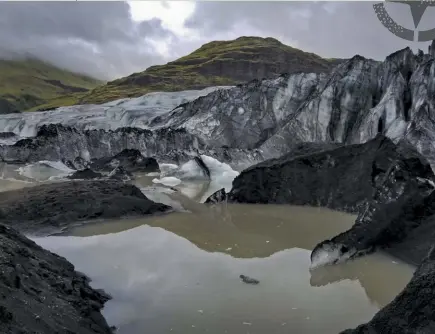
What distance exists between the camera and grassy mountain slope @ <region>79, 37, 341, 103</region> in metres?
75.9

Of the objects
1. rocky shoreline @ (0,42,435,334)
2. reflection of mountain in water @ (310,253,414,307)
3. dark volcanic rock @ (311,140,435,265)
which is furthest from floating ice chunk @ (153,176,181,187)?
reflection of mountain in water @ (310,253,414,307)

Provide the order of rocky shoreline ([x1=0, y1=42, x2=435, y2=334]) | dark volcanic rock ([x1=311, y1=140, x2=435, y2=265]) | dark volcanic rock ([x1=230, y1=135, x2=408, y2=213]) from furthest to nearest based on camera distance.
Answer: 1. dark volcanic rock ([x1=230, y1=135, x2=408, y2=213])
2. dark volcanic rock ([x1=311, y1=140, x2=435, y2=265])
3. rocky shoreline ([x1=0, y1=42, x2=435, y2=334])

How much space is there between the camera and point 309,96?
1073 inches

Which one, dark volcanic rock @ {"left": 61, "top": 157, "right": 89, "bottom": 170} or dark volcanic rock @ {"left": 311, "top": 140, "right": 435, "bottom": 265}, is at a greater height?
dark volcanic rock @ {"left": 61, "top": 157, "right": 89, "bottom": 170}

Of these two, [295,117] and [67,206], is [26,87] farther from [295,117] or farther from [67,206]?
[67,206]

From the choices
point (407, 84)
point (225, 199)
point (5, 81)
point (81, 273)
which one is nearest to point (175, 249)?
point (81, 273)

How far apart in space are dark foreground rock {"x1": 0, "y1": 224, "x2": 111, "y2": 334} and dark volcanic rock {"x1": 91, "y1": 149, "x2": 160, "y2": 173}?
53.4ft

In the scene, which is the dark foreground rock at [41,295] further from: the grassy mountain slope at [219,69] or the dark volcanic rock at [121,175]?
the grassy mountain slope at [219,69]

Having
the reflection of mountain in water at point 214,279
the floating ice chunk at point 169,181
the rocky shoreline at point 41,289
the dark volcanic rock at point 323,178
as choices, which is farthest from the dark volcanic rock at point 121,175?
the reflection of mountain in water at point 214,279

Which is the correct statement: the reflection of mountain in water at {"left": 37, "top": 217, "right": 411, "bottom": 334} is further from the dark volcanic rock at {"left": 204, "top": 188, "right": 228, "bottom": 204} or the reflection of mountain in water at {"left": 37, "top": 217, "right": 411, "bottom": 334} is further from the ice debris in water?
the dark volcanic rock at {"left": 204, "top": 188, "right": 228, "bottom": 204}

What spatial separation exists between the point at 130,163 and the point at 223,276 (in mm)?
17732

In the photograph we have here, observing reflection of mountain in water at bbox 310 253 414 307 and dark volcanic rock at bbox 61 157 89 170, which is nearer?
reflection of mountain in water at bbox 310 253 414 307

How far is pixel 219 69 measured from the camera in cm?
8362

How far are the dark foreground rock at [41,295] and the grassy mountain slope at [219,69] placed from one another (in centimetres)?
6589
